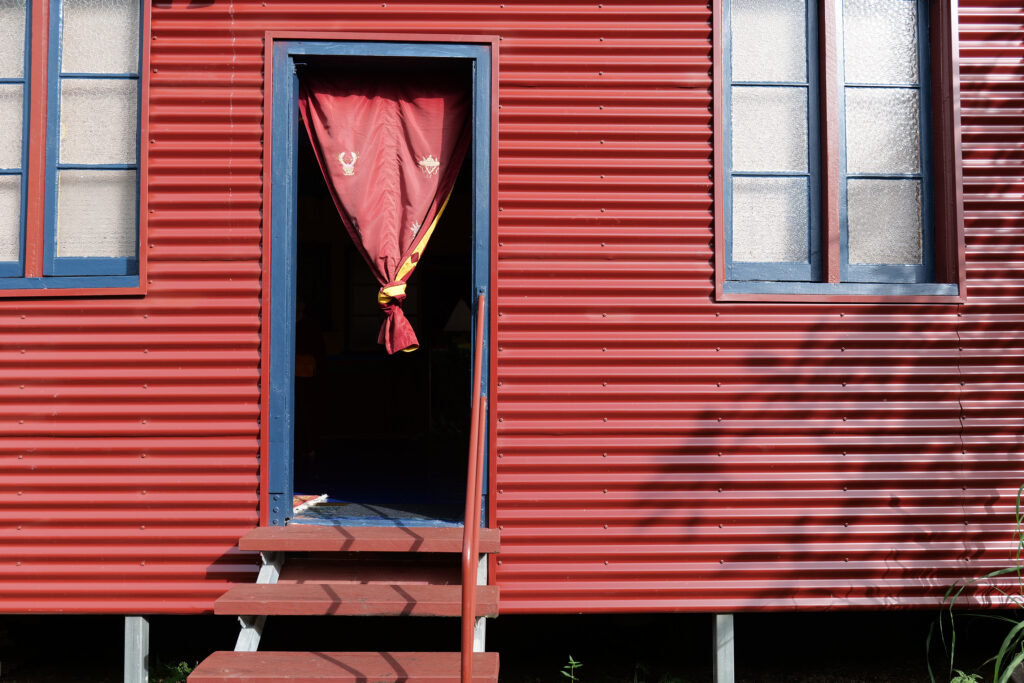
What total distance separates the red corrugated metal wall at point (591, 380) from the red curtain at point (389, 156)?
314 mm

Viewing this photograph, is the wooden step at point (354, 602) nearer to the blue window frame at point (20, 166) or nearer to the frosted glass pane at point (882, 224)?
the blue window frame at point (20, 166)

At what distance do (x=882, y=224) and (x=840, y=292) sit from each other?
0.53 m

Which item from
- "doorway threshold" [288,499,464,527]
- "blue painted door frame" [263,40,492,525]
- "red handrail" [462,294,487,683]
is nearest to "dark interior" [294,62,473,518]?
"doorway threshold" [288,499,464,527]

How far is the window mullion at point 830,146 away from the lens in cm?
425

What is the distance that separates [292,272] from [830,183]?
10.3 feet

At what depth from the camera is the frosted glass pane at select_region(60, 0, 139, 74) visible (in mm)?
4234

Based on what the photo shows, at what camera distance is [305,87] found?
4.29 m

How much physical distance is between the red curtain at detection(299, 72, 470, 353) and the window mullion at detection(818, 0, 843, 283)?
6.86ft

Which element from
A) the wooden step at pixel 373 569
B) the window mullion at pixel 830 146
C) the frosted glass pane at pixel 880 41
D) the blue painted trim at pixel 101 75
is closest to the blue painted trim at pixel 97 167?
the blue painted trim at pixel 101 75

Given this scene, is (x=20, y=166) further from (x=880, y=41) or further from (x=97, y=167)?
(x=880, y=41)

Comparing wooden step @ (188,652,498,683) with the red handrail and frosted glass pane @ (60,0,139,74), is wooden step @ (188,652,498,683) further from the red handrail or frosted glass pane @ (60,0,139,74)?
frosted glass pane @ (60,0,139,74)

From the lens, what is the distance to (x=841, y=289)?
13.9ft

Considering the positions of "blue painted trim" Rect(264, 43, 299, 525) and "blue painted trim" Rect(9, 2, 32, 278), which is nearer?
"blue painted trim" Rect(264, 43, 299, 525)

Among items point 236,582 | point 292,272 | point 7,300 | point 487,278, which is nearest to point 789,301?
point 487,278
